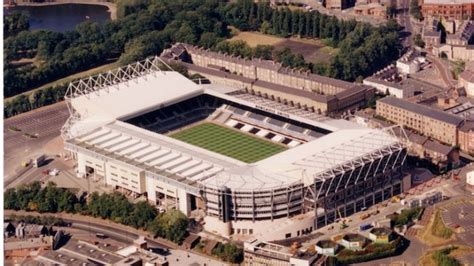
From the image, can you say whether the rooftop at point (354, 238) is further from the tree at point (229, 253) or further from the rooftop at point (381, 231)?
the tree at point (229, 253)

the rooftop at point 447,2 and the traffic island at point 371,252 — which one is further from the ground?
the rooftop at point 447,2

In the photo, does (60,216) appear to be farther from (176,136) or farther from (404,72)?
(404,72)

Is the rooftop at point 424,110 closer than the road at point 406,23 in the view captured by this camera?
Yes

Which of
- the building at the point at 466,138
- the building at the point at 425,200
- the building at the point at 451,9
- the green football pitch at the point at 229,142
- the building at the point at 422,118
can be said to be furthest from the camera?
the building at the point at 451,9

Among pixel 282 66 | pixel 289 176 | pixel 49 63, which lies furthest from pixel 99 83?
pixel 289 176

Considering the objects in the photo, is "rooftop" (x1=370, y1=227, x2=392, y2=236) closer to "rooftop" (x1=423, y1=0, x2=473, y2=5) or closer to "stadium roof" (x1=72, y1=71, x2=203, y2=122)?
"stadium roof" (x1=72, y1=71, x2=203, y2=122)

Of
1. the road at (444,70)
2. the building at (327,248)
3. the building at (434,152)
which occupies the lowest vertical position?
A: the building at (327,248)

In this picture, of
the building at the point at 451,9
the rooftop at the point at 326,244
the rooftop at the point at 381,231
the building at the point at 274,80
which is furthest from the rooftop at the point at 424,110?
the building at the point at 451,9

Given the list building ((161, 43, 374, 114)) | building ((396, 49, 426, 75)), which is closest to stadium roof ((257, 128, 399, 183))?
building ((161, 43, 374, 114))
